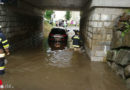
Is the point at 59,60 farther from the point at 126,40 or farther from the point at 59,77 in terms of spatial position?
the point at 126,40

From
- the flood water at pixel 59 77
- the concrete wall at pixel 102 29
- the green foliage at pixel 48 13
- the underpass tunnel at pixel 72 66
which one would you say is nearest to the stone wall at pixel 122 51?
the underpass tunnel at pixel 72 66

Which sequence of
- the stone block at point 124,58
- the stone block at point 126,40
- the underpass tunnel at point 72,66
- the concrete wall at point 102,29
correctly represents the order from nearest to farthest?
1. the underpass tunnel at point 72,66
2. the stone block at point 124,58
3. the stone block at point 126,40
4. the concrete wall at point 102,29

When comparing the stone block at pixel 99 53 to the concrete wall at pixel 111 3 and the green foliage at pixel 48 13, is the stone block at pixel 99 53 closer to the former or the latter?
the concrete wall at pixel 111 3

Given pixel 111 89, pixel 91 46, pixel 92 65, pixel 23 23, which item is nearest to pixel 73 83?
pixel 111 89

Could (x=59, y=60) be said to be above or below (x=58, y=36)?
below

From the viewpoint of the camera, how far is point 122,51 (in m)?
6.48

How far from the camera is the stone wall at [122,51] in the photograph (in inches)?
234

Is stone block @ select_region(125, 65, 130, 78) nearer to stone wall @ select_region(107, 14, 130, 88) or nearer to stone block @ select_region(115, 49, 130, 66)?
stone wall @ select_region(107, 14, 130, 88)

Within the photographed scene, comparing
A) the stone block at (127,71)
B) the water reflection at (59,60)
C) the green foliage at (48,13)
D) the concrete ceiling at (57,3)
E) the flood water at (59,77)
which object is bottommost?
the flood water at (59,77)

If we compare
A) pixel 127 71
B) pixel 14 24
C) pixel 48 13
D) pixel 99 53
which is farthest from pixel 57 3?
pixel 48 13

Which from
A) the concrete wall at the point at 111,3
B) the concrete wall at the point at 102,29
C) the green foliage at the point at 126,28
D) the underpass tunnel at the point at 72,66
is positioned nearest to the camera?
the underpass tunnel at the point at 72,66

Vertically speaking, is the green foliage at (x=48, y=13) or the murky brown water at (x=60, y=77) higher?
the green foliage at (x=48, y=13)

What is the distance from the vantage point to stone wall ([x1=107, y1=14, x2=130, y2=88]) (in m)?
5.95

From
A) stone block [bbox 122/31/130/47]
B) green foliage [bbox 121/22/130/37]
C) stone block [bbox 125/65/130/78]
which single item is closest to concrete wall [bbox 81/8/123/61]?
green foliage [bbox 121/22/130/37]
